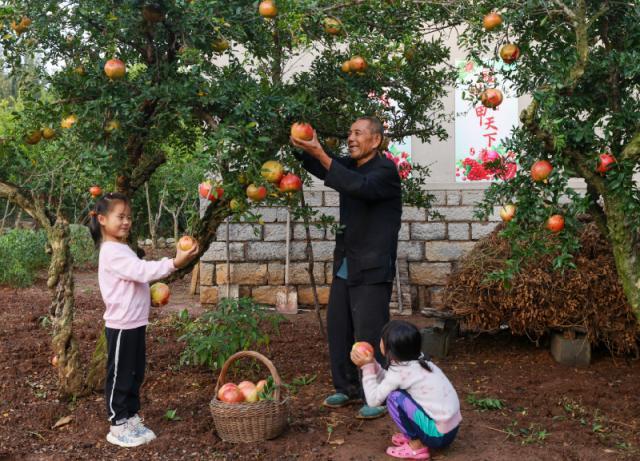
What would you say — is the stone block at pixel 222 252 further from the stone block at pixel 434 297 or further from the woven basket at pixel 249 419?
the woven basket at pixel 249 419

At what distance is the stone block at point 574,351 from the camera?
5.38 metres

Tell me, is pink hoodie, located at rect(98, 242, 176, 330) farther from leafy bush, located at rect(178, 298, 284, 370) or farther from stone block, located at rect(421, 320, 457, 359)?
stone block, located at rect(421, 320, 457, 359)

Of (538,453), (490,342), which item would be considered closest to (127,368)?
(538,453)

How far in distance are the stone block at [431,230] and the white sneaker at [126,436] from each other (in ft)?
16.7

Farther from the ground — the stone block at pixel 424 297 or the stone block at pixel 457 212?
the stone block at pixel 457 212

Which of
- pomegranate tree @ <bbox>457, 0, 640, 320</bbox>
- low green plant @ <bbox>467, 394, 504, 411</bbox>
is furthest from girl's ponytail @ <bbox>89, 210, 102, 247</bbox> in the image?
low green plant @ <bbox>467, 394, 504, 411</bbox>

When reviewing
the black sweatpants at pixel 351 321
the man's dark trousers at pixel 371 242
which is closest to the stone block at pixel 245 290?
the black sweatpants at pixel 351 321

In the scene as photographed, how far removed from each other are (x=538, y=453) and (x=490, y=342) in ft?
8.58

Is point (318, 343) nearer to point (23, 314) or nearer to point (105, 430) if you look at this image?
point (105, 430)

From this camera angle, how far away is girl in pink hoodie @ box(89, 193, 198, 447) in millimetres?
3600

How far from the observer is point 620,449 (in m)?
3.61

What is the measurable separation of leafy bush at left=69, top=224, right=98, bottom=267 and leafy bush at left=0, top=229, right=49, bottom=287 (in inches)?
29.7

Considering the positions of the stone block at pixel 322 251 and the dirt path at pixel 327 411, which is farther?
the stone block at pixel 322 251

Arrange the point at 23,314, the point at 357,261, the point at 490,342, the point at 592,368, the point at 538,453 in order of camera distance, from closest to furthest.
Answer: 1. the point at 538,453
2. the point at 357,261
3. the point at 592,368
4. the point at 490,342
5. the point at 23,314
